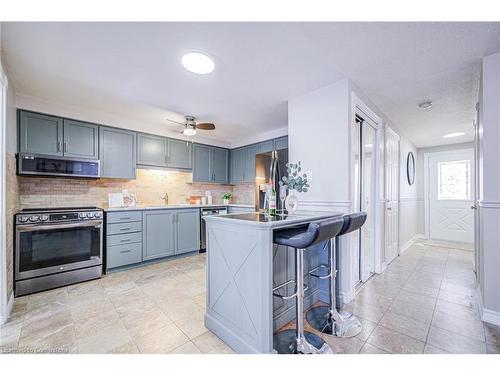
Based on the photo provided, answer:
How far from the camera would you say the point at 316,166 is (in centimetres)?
246

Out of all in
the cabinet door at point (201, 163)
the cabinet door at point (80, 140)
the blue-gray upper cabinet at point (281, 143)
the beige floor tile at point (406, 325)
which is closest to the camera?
the beige floor tile at point (406, 325)

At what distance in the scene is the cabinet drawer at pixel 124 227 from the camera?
313 cm

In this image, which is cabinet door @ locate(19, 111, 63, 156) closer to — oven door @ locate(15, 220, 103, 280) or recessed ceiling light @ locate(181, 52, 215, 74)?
oven door @ locate(15, 220, 103, 280)

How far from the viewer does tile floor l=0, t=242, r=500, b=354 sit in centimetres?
159

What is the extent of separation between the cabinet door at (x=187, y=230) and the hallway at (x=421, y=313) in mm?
2758

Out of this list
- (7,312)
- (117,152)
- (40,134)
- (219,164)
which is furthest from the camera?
(219,164)

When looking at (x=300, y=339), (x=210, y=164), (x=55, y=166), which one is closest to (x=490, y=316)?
(x=300, y=339)

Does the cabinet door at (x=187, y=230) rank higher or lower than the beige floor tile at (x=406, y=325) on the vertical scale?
higher

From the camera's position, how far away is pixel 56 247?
8.68 feet

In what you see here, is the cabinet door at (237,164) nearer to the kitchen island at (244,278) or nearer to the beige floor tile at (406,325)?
the kitchen island at (244,278)

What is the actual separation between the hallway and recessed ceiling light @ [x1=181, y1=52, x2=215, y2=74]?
2539 mm

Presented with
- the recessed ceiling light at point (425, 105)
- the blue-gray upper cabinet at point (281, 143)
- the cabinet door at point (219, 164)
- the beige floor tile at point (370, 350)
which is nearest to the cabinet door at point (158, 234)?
the cabinet door at point (219, 164)

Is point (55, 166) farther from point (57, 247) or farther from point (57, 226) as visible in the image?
point (57, 247)
